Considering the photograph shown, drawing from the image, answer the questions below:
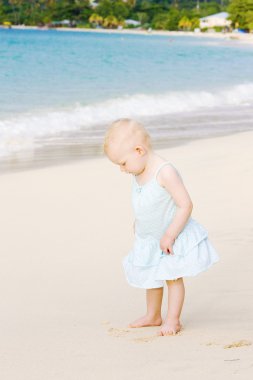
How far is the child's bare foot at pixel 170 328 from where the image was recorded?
11.4 feet

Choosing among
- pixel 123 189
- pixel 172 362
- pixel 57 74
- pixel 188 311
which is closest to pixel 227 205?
pixel 123 189

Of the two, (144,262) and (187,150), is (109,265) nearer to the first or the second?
(144,262)

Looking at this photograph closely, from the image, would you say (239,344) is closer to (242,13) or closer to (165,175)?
(165,175)

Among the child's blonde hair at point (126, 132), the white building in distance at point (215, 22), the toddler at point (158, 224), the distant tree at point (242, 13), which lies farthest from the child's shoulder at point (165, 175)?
the white building in distance at point (215, 22)

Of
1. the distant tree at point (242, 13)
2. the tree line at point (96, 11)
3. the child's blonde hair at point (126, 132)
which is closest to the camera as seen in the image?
the child's blonde hair at point (126, 132)

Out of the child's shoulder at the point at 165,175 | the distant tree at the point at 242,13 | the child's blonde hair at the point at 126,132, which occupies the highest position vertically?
the child's blonde hair at the point at 126,132

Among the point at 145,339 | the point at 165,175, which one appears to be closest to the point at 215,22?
the point at 165,175

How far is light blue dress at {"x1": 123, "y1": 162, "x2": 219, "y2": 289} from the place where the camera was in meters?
3.45

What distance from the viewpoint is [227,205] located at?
21.0 feet

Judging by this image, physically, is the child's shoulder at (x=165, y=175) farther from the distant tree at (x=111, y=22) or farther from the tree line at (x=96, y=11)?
the distant tree at (x=111, y=22)

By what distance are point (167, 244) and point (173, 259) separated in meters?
0.08

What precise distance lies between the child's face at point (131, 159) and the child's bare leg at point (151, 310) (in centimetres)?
56

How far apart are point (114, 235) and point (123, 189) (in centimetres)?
163

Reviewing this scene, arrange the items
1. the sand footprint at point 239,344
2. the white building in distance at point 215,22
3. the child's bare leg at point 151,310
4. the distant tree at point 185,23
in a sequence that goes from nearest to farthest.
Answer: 1. the sand footprint at point 239,344
2. the child's bare leg at point 151,310
3. the white building in distance at point 215,22
4. the distant tree at point 185,23
